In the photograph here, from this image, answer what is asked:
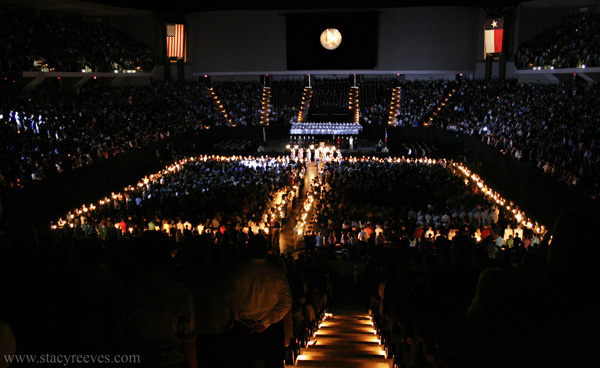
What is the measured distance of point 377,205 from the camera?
19344 mm

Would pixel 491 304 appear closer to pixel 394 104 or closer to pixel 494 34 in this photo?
pixel 494 34

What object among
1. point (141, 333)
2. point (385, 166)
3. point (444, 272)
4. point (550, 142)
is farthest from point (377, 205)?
point (141, 333)

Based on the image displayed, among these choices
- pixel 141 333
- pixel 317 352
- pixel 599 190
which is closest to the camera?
pixel 141 333

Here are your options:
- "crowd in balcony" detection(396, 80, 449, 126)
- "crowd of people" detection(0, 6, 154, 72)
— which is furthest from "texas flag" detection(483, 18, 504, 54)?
"crowd of people" detection(0, 6, 154, 72)

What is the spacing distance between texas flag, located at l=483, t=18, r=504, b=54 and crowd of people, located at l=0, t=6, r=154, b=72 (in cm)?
2936

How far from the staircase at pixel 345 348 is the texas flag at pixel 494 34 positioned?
39.1 meters

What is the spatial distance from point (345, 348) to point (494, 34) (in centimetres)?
4161

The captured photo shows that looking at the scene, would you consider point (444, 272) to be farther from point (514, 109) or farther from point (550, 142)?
point (514, 109)

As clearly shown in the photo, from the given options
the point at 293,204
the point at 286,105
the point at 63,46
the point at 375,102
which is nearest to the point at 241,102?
the point at 286,105

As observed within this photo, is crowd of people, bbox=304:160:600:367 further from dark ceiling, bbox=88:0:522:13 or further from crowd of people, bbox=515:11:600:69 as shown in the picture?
dark ceiling, bbox=88:0:522:13

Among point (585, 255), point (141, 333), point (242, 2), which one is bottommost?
point (141, 333)

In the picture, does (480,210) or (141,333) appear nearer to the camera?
(141,333)

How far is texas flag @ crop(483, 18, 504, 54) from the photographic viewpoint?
4247cm

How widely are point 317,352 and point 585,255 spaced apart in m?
4.65
